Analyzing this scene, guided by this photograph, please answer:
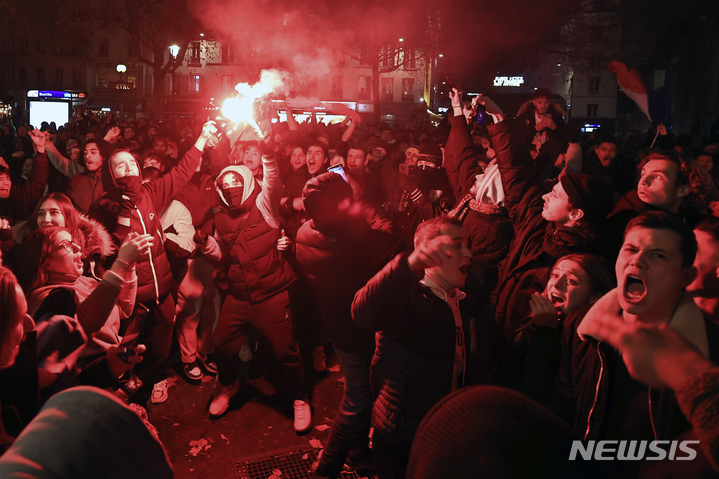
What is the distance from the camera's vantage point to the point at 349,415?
3.46 meters

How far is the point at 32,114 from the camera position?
1374 inches

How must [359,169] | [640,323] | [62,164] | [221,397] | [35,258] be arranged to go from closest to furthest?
[640,323]
[35,258]
[221,397]
[359,169]
[62,164]

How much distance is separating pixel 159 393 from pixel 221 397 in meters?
0.64

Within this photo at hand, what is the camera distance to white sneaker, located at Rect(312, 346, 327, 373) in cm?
560

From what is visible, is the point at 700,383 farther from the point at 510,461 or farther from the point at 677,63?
the point at 677,63

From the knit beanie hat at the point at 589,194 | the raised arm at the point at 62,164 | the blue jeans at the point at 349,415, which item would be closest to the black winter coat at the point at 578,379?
the knit beanie hat at the point at 589,194

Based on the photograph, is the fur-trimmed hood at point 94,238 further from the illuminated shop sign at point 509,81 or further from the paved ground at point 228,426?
the illuminated shop sign at point 509,81

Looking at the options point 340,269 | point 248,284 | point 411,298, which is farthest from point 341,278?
point 248,284

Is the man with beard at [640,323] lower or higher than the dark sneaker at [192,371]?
higher

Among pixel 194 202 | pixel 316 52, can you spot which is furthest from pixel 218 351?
pixel 316 52

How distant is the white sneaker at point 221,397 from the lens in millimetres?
4578

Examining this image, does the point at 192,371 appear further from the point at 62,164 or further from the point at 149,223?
the point at 62,164

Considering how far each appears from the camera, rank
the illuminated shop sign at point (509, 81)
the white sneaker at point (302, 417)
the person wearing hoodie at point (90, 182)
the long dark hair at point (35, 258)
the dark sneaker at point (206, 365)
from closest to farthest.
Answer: the long dark hair at point (35, 258) < the white sneaker at point (302, 417) < the dark sneaker at point (206, 365) < the person wearing hoodie at point (90, 182) < the illuminated shop sign at point (509, 81)

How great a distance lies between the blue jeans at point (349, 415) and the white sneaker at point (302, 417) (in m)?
0.90
